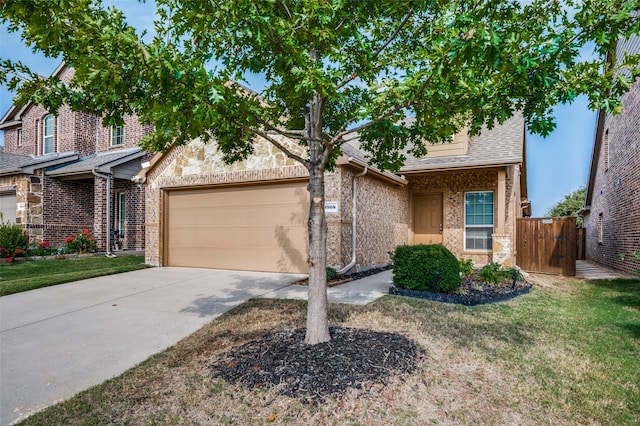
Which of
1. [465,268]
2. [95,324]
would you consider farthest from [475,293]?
[95,324]

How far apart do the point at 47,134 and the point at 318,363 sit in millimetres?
19982

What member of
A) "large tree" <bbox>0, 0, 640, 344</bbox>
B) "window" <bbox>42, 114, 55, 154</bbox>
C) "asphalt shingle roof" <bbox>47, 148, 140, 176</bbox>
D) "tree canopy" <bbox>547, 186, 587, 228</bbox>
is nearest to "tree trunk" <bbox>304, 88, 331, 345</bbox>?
"large tree" <bbox>0, 0, 640, 344</bbox>

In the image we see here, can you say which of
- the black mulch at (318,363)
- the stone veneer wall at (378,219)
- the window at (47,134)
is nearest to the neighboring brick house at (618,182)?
the stone veneer wall at (378,219)

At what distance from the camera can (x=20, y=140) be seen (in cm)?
1981

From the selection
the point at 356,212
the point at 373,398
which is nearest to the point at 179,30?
the point at 373,398

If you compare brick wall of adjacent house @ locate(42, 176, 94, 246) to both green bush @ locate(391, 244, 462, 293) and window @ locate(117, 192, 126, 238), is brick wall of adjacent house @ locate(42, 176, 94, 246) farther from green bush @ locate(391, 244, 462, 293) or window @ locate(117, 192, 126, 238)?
green bush @ locate(391, 244, 462, 293)

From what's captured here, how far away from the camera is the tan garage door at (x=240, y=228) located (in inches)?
356

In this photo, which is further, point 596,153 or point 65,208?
point 596,153

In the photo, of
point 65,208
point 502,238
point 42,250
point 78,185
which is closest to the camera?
point 502,238

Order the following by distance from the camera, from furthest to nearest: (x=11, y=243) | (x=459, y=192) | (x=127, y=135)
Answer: (x=127, y=135)
(x=11, y=243)
(x=459, y=192)

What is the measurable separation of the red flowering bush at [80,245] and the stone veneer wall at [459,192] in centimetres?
1189

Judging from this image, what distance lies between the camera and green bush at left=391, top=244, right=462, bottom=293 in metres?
6.32

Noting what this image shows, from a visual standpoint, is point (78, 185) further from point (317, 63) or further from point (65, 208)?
point (317, 63)

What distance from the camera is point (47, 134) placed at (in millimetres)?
17547
